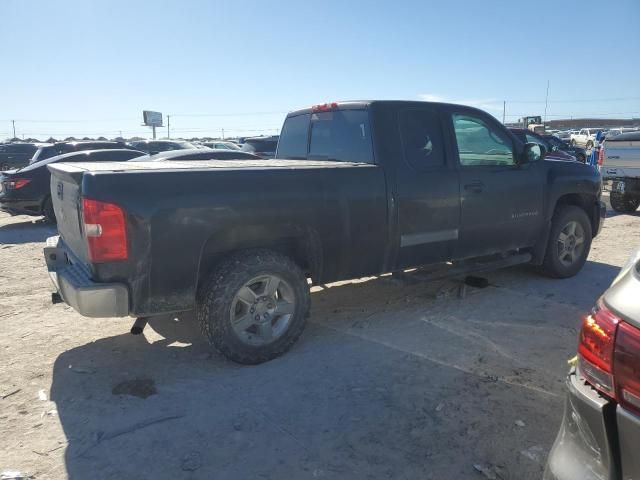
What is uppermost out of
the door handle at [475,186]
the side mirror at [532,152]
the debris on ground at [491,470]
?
the side mirror at [532,152]

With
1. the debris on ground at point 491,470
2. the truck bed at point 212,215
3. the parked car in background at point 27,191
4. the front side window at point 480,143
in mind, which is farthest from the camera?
the parked car in background at point 27,191

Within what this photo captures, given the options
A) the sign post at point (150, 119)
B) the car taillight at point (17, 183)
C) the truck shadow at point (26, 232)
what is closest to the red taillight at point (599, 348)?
the truck shadow at point (26, 232)

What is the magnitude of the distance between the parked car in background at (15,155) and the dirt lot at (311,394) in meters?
21.4

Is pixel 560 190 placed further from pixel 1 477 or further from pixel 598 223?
pixel 1 477

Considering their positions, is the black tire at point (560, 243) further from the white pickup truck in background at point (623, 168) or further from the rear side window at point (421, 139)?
the white pickup truck in background at point (623, 168)

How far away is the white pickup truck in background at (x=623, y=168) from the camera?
1088 cm

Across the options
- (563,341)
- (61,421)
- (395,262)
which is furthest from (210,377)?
(563,341)

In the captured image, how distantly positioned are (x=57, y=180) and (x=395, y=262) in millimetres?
2871

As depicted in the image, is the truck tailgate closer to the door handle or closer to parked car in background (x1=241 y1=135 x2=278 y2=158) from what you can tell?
the door handle

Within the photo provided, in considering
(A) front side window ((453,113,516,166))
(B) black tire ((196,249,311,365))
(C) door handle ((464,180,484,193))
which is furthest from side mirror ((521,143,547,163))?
(B) black tire ((196,249,311,365))

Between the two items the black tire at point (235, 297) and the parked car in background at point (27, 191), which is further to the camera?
the parked car in background at point (27, 191)

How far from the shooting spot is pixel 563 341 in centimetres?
436

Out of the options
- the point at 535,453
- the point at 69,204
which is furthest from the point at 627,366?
the point at 69,204

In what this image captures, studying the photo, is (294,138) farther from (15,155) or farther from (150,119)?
(150,119)
